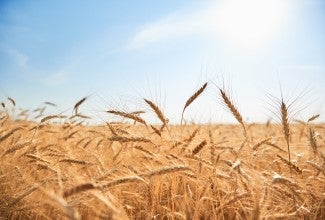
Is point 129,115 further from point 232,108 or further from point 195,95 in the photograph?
point 232,108

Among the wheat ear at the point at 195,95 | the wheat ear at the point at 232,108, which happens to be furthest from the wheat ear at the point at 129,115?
the wheat ear at the point at 232,108

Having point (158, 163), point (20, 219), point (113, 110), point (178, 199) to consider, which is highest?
point (113, 110)

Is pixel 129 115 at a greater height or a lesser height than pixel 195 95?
lesser

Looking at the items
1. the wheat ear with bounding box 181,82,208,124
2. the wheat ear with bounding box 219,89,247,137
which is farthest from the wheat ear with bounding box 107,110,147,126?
the wheat ear with bounding box 219,89,247,137

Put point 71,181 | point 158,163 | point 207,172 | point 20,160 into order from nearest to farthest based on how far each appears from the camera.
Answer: point 71,181
point 158,163
point 207,172
point 20,160

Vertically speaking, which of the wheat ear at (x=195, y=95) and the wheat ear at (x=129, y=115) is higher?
the wheat ear at (x=195, y=95)

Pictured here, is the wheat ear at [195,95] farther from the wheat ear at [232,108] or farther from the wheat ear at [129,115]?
the wheat ear at [129,115]

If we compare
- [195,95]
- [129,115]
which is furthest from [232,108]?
[129,115]

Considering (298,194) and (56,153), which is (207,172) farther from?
(56,153)

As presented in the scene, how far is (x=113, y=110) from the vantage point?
294cm

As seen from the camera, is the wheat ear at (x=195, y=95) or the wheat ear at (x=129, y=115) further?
the wheat ear at (x=195, y=95)

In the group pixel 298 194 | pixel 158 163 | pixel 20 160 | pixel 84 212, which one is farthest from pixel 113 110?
pixel 298 194

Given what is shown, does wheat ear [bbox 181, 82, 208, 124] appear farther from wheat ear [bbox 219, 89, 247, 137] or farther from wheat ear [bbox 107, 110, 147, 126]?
wheat ear [bbox 107, 110, 147, 126]

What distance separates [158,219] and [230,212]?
514mm
